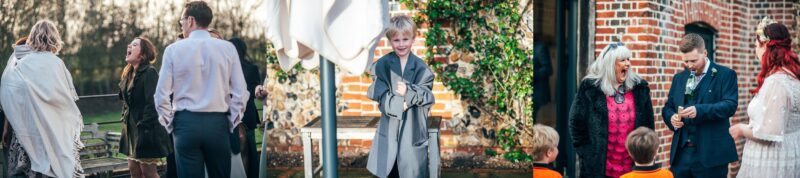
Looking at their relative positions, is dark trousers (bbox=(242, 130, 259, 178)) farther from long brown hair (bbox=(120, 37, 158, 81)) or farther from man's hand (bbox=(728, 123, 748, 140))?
man's hand (bbox=(728, 123, 748, 140))

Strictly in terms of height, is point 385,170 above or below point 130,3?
below

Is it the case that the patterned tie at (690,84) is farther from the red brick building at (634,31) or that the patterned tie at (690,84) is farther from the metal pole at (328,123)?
the metal pole at (328,123)

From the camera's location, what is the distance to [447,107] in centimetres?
747

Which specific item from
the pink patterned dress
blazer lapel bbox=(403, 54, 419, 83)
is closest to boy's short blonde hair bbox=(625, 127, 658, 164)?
the pink patterned dress

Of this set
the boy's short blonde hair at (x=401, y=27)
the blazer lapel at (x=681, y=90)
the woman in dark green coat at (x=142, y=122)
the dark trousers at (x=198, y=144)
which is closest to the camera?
the boy's short blonde hair at (x=401, y=27)

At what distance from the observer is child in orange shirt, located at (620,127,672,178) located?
4594 mm

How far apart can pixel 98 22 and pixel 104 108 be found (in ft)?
2.95

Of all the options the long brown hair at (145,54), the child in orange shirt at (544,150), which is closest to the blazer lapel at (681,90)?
the child in orange shirt at (544,150)

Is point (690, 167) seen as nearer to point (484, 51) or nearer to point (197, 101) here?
point (484, 51)

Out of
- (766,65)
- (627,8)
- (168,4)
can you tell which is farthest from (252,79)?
(766,65)

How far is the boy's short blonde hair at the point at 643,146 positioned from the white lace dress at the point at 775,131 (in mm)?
832

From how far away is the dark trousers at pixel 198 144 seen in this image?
17.5 feet

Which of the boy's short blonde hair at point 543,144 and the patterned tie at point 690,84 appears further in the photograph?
the patterned tie at point 690,84

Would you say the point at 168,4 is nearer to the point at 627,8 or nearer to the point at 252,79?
the point at 252,79
